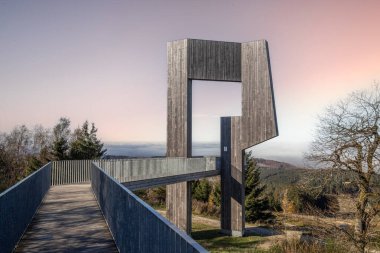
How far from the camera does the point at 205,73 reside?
23.1 m

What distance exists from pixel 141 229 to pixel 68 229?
4.60 meters

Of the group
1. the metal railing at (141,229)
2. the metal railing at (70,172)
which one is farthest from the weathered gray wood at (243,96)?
the metal railing at (141,229)

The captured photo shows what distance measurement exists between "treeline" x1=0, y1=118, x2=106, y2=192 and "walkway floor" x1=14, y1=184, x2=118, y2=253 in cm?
2185

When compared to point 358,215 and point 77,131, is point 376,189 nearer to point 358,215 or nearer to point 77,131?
point 358,215

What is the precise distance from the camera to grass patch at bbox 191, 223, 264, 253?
66.1ft

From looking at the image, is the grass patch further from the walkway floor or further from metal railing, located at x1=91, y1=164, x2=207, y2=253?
metal railing, located at x1=91, y1=164, x2=207, y2=253

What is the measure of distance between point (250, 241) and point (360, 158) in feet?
27.6

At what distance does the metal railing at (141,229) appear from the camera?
137 inches

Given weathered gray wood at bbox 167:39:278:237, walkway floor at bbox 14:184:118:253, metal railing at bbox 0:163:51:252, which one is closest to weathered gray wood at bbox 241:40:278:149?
weathered gray wood at bbox 167:39:278:237

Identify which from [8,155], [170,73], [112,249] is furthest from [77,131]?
[112,249]

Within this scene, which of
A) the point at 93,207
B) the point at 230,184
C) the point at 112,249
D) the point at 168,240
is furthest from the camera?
the point at 230,184

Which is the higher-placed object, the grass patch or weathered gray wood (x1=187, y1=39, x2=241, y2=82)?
weathered gray wood (x1=187, y1=39, x2=241, y2=82)

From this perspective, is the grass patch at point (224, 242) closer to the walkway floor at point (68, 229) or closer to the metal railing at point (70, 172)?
the metal railing at point (70, 172)

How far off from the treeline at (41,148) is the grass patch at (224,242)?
17.9 m
